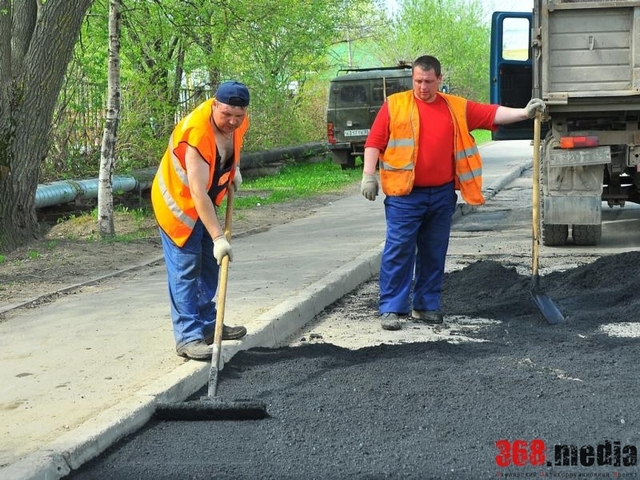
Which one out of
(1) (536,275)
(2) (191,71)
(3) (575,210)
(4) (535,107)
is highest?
(2) (191,71)

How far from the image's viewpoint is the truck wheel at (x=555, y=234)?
1116 centimetres

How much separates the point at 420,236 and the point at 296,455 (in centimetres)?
343

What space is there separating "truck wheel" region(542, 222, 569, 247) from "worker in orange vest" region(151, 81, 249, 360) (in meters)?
5.35

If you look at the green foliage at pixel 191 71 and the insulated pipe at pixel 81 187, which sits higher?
the green foliage at pixel 191 71

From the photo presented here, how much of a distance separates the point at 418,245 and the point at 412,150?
750mm

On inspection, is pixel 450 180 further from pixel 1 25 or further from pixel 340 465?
pixel 1 25

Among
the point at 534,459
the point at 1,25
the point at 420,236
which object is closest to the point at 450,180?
the point at 420,236

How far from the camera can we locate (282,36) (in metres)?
24.4

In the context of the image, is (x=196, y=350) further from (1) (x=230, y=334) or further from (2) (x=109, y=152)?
(2) (x=109, y=152)

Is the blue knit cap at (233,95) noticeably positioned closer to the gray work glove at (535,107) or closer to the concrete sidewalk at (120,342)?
the concrete sidewalk at (120,342)

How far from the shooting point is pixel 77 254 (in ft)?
35.4

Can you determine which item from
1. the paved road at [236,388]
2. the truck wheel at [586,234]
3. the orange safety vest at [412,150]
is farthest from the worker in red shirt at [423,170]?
the truck wheel at [586,234]

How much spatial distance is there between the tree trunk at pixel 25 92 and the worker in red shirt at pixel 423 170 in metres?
4.91

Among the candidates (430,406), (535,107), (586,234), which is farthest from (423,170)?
(586,234)
